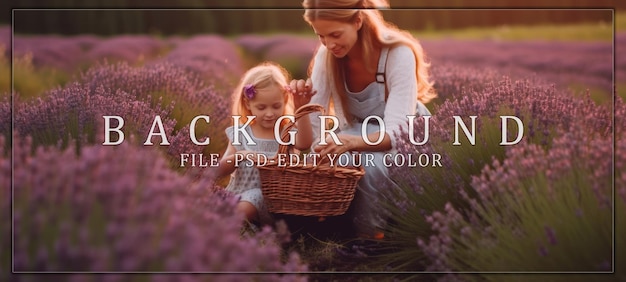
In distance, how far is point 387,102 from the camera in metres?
3.12

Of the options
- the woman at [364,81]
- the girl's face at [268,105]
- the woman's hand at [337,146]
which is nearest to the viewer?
the woman's hand at [337,146]

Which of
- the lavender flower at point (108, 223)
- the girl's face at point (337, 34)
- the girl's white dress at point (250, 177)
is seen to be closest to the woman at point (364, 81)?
the girl's face at point (337, 34)

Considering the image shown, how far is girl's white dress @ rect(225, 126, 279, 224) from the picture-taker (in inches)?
120

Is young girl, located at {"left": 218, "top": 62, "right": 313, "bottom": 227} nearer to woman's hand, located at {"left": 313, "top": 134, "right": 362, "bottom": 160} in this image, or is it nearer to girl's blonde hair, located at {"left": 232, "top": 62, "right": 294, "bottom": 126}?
girl's blonde hair, located at {"left": 232, "top": 62, "right": 294, "bottom": 126}

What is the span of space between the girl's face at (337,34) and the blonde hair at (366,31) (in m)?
0.02

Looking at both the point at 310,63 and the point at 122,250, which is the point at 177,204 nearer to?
the point at 122,250

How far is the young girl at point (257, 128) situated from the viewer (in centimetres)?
303

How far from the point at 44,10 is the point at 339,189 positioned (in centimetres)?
136

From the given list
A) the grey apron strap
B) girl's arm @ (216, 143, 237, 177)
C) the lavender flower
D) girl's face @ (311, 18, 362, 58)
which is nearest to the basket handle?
girl's arm @ (216, 143, 237, 177)

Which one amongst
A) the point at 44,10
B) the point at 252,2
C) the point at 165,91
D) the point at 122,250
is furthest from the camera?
the point at 165,91

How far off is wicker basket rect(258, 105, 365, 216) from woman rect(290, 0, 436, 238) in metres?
0.07

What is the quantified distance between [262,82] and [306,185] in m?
0.51

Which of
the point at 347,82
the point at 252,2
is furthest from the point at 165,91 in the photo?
the point at 347,82

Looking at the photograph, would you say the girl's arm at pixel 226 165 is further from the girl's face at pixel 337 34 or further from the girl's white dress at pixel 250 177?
the girl's face at pixel 337 34
